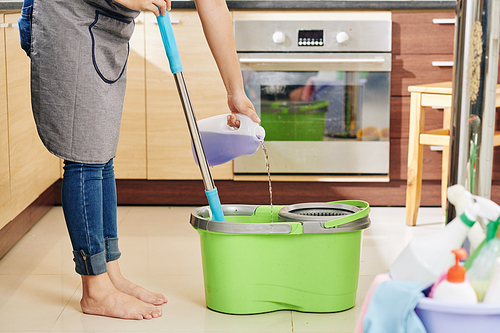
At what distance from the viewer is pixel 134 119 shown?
237 cm

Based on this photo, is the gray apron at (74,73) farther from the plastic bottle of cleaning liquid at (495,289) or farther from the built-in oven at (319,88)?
the built-in oven at (319,88)

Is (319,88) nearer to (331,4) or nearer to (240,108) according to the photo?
(331,4)

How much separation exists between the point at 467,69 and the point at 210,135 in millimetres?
841

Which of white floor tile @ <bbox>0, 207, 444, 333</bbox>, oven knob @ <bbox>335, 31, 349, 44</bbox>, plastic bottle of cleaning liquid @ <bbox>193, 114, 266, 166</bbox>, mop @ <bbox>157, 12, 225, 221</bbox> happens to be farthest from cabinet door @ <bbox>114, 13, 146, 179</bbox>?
mop @ <bbox>157, 12, 225, 221</bbox>

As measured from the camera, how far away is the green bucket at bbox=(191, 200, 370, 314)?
122cm

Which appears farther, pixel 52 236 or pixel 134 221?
pixel 134 221

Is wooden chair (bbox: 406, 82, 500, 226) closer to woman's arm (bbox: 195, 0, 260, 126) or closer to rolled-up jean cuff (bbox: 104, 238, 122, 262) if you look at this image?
woman's arm (bbox: 195, 0, 260, 126)

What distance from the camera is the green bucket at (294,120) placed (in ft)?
7.70

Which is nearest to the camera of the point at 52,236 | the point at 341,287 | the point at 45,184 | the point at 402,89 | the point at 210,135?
the point at 341,287

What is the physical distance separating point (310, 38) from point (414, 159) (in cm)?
64

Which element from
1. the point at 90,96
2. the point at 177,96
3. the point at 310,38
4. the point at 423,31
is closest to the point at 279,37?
the point at 310,38

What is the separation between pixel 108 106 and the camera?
48.9 inches

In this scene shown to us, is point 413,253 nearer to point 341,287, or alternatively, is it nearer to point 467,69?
point 467,69

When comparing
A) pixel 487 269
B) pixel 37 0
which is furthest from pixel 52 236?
pixel 487 269
